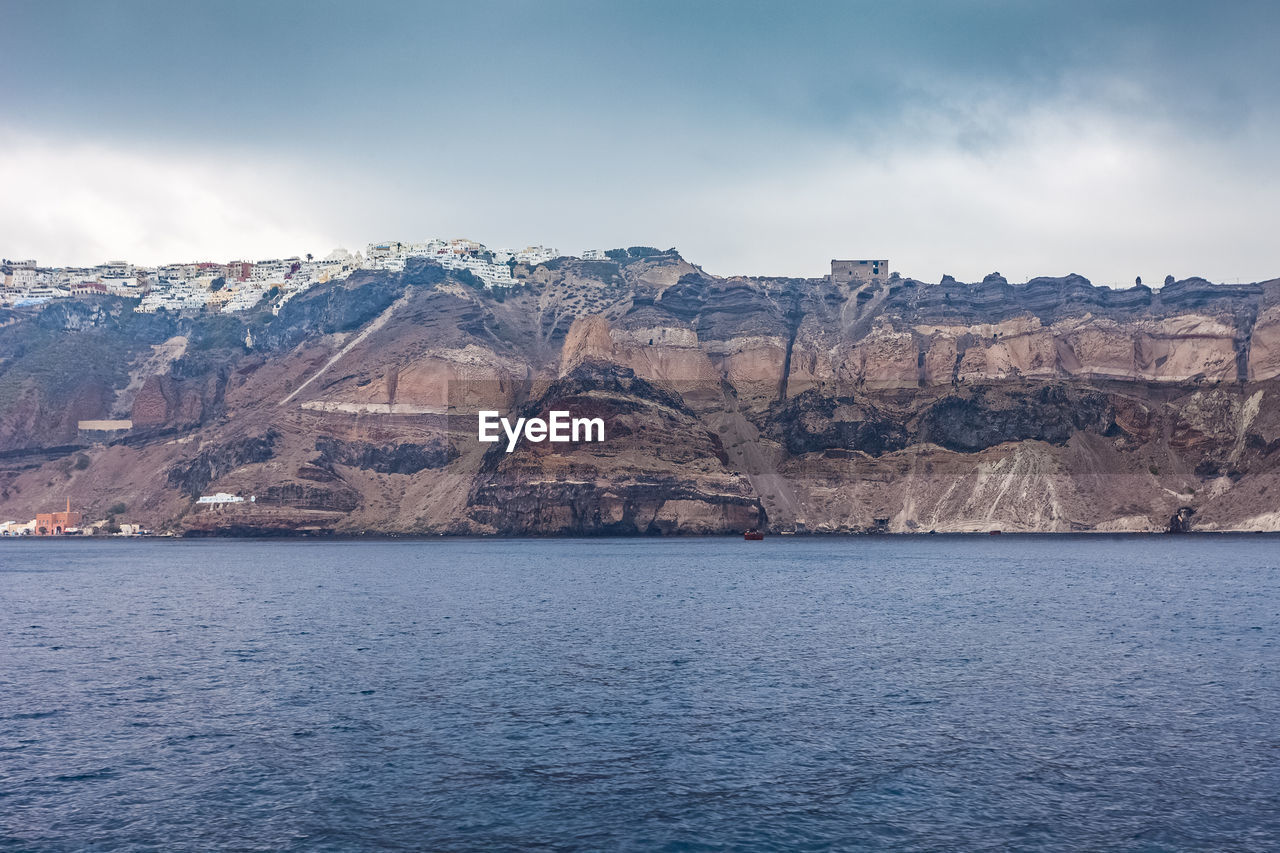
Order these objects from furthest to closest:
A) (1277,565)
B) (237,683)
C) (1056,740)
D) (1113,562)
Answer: (1113,562) → (1277,565) → (237,683) → (1056,740)

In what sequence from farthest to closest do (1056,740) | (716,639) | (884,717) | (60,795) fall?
1. (716,639)
2. (884,717)
3. (1056,740)
4. (60,795)

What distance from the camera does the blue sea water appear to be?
111 feet

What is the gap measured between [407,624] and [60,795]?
162 feet

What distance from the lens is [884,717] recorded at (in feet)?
160

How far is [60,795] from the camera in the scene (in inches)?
1474

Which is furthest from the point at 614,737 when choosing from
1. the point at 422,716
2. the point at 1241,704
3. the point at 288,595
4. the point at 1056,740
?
the point at 288,595

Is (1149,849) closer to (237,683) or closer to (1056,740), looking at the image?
(1056,740)

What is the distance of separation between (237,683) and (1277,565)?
460 feet

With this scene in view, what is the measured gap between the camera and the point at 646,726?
4750 cm

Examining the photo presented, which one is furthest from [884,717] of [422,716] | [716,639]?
[716,639]

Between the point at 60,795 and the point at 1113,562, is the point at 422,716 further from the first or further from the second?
the point at 1113,562

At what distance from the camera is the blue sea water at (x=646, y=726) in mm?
33906

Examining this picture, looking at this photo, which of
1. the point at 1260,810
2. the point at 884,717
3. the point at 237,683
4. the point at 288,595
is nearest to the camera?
the point at 1260,810

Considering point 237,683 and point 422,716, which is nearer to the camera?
point 422,716
